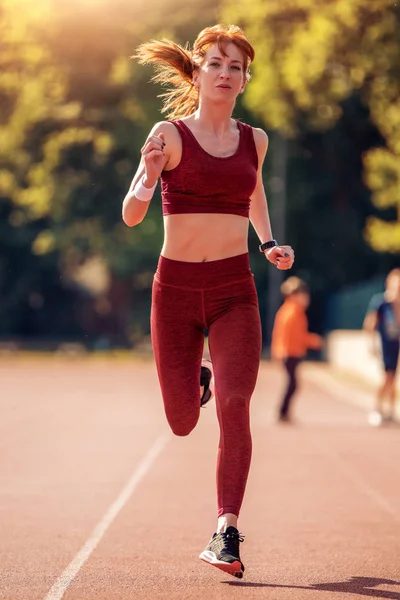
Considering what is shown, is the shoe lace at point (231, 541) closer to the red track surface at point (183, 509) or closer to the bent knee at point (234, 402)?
the red track surface at point (183, 509)

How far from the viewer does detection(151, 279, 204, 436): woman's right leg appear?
6.52 m

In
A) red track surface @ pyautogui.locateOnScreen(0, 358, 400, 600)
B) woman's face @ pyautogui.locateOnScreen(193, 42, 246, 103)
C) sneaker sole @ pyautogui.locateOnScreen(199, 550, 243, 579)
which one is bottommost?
red track surface @ pyautogui.locateOnScreen(0, 358, 400, 600)

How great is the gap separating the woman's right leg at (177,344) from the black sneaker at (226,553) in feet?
2.01

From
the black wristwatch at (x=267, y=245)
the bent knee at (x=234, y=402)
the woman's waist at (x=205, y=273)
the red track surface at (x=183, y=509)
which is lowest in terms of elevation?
the red track surface at (x=183, y=509)

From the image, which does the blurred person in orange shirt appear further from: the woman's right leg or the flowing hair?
the woman's right leg

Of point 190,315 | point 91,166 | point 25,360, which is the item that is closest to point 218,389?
point 190,315

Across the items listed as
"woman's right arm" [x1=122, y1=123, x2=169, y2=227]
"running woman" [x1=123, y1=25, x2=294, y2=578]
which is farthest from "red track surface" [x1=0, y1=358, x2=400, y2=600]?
"woman's right arm" [x1=122, y1=123, x2=169, y2=227]

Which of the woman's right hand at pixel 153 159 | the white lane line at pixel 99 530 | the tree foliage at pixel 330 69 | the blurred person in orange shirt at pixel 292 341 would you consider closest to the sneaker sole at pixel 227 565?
the white lane line at pixel 99 530

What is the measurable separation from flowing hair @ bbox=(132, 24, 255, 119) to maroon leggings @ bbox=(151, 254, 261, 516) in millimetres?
823

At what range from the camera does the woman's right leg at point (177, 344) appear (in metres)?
6.52

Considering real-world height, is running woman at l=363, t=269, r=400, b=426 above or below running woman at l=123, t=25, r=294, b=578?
below

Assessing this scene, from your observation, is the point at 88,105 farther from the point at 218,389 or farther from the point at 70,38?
the point at 218,389

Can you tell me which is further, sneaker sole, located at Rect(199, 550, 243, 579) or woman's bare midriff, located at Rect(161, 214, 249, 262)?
woman's bare midriff, located at Rect(161, 214, 249, 262)

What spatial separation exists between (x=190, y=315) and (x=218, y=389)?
0.36 m
